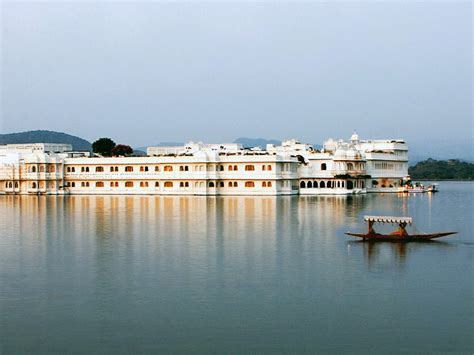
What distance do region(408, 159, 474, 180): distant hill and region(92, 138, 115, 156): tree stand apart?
59.5 meters

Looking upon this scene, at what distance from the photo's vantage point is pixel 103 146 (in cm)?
8831

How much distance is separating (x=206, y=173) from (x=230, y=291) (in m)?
45.9

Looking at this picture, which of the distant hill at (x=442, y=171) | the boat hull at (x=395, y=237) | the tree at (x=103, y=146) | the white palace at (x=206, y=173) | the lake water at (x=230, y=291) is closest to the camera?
the lake water at (x=230, y=291)

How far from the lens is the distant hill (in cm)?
13075

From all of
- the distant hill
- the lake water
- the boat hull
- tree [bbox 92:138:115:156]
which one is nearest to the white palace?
tree [bbox 92:138:115:156]

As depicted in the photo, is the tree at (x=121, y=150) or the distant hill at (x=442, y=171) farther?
the distant hill at (x=442, y=171)

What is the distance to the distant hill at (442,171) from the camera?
130750 millimetres

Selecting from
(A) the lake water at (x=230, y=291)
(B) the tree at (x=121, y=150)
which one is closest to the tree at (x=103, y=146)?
(B) the tree at (x=121, y=150)

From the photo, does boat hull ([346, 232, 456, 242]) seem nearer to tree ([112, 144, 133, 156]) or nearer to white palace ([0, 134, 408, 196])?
white palace ([0, 134, 408, 196])

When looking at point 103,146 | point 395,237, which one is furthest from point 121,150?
point 395,237

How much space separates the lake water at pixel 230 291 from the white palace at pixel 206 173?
31798 millimetres

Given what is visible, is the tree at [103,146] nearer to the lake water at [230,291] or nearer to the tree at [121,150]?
the tree at [121,150]

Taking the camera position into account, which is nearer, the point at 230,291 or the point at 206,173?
the point at 230,291

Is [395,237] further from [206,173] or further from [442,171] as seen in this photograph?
[442,171]
